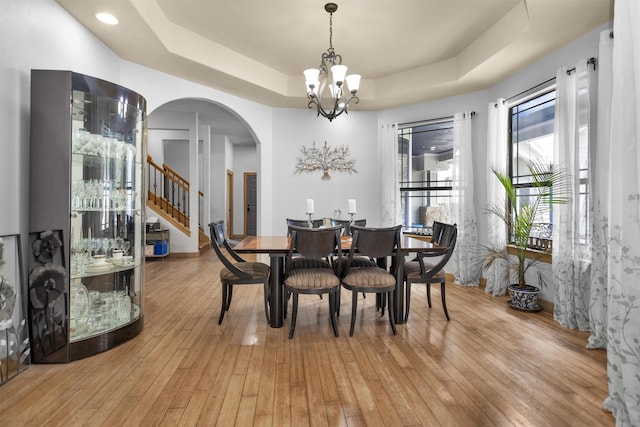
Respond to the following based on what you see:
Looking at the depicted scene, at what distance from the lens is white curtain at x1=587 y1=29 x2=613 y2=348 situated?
2.74 m

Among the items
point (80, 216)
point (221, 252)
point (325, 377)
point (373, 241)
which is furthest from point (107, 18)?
point (325, 377)

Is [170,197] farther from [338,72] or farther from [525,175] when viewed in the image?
[525,175]

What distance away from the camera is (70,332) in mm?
2451

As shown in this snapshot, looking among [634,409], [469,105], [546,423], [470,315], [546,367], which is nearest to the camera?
[634,409]

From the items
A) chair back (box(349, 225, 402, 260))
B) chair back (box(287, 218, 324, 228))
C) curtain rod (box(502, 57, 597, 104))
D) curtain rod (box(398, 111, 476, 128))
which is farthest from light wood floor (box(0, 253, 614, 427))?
curtain rod (box(398, 111, 476, 128))

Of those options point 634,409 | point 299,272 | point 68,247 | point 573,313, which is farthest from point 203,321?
point 573,313

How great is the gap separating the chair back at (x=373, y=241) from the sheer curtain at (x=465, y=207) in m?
2.39

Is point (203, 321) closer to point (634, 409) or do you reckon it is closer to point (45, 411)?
point (45, 411)

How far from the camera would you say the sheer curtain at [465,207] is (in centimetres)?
489

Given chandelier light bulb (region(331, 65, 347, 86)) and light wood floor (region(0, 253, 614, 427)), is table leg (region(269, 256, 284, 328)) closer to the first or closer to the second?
light wood floor (region(0, 253, 614, 427))

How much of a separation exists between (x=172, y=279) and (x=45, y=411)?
3.35 metres

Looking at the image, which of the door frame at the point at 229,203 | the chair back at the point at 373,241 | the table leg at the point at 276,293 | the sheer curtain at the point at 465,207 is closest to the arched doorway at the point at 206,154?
the door frame at the point at 229,203

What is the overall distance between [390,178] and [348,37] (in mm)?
2331

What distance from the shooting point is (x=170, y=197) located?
8.29m
